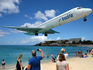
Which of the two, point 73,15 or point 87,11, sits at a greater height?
point 87,11

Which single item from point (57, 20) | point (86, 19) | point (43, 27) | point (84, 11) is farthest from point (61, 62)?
point (43, 27)

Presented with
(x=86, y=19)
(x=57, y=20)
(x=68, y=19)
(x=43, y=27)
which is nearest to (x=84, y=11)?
(x=86, y=19)

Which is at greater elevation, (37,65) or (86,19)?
(86,19)

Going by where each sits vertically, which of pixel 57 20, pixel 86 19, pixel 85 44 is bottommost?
pixel 85 44

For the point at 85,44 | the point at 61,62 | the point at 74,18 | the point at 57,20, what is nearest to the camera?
the point at 61,62

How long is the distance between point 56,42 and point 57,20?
149 metres

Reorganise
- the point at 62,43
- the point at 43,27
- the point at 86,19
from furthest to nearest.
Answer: the point at 62,43
the point at 43,27
the point at 86,19

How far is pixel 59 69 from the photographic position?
137 inches

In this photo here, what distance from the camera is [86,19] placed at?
15.1m

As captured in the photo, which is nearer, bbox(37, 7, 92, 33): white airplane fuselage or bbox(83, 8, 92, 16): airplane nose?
bbox(83, 8, 92, 16): airplane nose

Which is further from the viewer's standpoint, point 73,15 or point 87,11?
point 73,15

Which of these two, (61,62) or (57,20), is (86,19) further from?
(61,62)

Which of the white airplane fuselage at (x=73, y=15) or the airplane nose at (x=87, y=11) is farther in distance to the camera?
the white airplane fuselage at (x=73, y=15)

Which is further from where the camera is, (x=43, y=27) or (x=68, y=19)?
(x=43, y=27)
